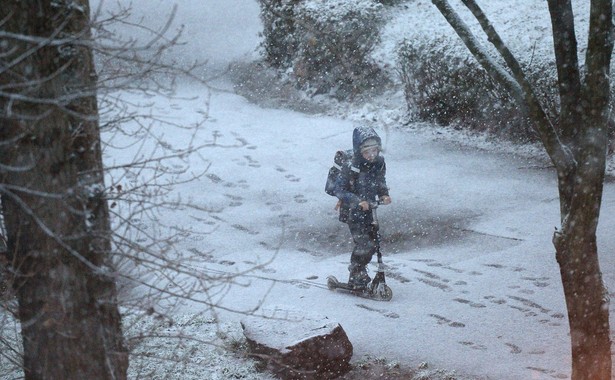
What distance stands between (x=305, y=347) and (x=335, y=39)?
28.8 feet

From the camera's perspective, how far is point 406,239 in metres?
8.57

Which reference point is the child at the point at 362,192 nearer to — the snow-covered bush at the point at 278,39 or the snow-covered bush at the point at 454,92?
the snow-covered bush at the point at 454,92

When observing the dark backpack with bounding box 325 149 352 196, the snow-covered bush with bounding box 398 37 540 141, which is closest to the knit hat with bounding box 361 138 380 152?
the dark backpack with bounding box 325 149 352 196

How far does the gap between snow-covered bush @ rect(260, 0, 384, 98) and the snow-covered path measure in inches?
45.6

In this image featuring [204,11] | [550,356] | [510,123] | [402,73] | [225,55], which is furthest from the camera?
[204,11]

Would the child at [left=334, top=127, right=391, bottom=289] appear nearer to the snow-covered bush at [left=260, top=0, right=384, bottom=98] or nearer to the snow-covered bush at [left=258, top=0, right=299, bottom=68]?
the snow-covered bush at [left=260, top=0, right=384, bottom=98]

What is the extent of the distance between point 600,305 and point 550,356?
1518 millimetres

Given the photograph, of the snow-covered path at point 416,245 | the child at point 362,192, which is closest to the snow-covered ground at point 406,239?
the snow-covered path at point 416,245

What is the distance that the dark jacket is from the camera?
6.61 m

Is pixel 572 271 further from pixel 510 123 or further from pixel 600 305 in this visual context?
pixel 510 123

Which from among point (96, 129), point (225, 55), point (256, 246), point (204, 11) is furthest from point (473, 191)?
point (204, 11)

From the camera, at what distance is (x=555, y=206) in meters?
9.15

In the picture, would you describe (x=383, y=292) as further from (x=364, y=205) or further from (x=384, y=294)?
(x=364, y=205)

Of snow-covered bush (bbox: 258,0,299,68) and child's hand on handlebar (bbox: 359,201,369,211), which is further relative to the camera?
snow-covered bush (bbox: 258,0,299,68)
